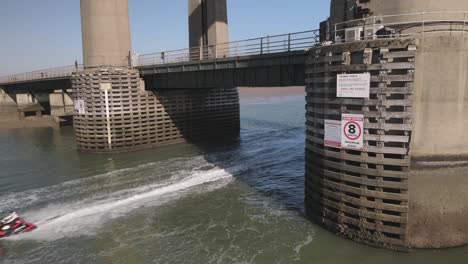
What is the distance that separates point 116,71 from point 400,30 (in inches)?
994

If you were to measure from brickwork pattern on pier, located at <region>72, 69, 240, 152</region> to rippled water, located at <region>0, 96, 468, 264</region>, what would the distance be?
7.01 feet

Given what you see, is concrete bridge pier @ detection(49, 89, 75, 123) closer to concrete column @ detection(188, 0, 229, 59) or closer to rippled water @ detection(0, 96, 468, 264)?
concrete column @ detection(188, 0, 229, 59)

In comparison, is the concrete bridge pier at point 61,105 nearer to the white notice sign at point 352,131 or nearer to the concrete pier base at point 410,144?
the white notice sign at point 352,131

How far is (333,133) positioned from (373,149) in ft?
5.47

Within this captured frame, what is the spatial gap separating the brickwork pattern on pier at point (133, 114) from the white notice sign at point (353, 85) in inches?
921

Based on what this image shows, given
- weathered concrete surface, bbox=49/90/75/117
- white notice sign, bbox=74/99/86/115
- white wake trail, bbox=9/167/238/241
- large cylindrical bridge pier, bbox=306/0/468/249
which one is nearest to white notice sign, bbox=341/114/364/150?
large cylindrical bridge pier, bbox=306/0/468/249

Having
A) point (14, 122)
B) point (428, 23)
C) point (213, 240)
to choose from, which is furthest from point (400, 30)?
point (14, 122)

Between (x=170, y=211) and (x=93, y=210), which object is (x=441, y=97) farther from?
(x=93, y=210)

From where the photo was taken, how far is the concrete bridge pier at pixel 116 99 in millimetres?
31844

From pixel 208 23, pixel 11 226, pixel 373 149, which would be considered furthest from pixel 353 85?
pixel 208 23

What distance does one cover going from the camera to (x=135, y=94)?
33.2 m

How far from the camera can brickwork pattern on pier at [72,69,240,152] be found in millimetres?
31844

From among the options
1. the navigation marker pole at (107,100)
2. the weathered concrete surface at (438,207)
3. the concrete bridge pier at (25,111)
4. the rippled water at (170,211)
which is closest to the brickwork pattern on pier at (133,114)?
the navigation marker pole at (107,100)

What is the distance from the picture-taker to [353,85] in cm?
1302
